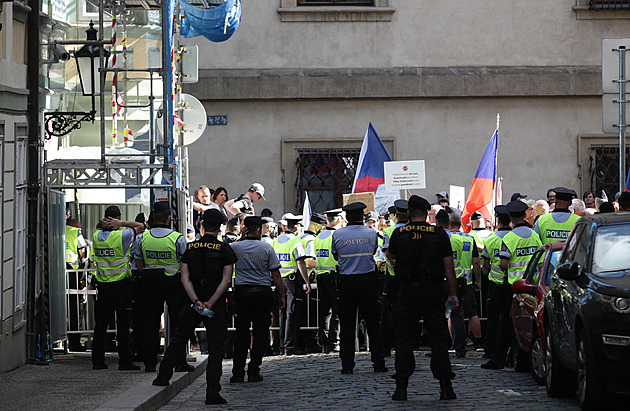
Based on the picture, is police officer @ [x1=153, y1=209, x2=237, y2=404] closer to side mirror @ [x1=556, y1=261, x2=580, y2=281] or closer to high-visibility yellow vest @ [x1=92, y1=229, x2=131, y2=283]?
high-visibility yellow vest @ [x1=92, y1=229, x2=131, y2=283]

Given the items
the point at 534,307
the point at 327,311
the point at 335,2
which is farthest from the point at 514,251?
the point at 335,2

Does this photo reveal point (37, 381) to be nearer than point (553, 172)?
Yes

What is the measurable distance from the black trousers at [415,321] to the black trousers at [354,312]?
7.11ft

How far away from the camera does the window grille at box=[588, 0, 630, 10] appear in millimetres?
24484

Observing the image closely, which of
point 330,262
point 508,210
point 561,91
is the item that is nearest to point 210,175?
point 561,91

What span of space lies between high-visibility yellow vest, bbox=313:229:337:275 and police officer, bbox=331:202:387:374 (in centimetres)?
211

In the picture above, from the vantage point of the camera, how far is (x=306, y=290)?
56.0 feet

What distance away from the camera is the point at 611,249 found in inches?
413

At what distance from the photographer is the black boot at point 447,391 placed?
457 inches

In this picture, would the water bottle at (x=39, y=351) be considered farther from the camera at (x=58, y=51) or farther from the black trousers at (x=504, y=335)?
the black trousers at (x=504, y=335)

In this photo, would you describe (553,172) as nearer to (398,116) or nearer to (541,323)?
(398,116)

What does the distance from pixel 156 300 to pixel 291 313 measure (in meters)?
3.44

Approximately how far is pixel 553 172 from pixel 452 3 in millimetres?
3865

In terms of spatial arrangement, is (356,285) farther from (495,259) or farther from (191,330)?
(191,330)
